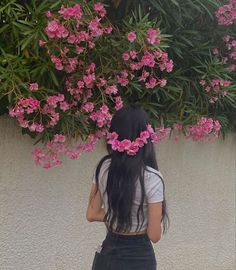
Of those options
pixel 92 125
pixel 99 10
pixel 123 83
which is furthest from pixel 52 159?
pixel 99 10

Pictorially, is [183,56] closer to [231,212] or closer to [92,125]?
[92,125]

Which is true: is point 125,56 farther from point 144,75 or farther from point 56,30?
point 56,30

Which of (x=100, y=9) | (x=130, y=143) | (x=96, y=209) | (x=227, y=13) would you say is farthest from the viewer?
(x=227, y=13)

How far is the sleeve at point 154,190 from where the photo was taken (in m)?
3.20

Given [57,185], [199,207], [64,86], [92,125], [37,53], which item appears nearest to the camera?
[37,53]

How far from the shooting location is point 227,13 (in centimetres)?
462


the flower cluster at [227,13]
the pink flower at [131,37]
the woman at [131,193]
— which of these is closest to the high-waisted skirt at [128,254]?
the woman at [131,193]

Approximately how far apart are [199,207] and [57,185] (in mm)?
1758

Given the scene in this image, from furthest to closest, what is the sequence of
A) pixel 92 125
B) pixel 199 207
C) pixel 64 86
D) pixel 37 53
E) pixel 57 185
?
pixel 199 207
pixel 57 185
pixel 92 125
pixel 64 86
pixel 37 53

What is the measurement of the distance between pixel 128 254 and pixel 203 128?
180 centimetres

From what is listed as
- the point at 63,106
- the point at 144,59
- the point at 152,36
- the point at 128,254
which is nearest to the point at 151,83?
the point at 144,59

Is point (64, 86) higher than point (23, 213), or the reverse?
point (64, 86)

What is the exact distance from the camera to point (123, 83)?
4.05 meters

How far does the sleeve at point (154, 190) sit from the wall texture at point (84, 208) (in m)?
1.37
